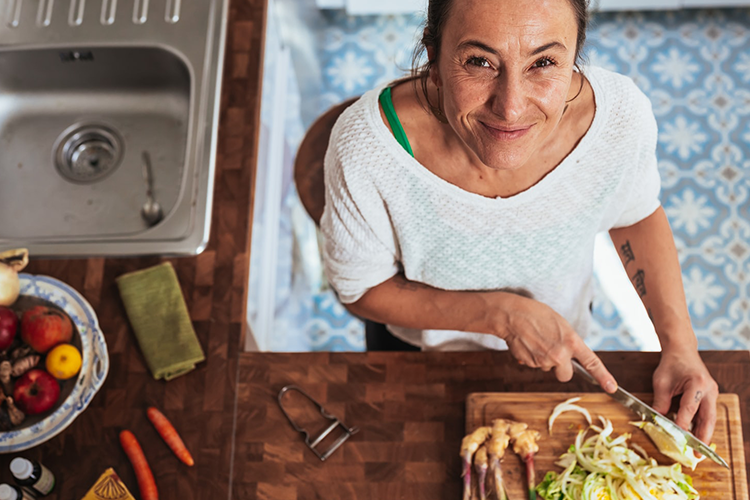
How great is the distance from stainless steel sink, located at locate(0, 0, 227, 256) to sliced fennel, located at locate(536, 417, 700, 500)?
0.91 meters

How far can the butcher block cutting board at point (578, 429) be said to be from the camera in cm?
96

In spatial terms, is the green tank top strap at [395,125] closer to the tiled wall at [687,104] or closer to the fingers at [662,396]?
the fingers at [662,396]

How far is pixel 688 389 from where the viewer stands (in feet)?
3.29

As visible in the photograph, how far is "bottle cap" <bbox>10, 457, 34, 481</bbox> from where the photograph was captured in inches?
39.1

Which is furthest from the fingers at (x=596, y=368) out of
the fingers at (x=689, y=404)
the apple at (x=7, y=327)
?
the apple at (x=7, y=327)

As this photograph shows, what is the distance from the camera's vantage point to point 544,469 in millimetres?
988

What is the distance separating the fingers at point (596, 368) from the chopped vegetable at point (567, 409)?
0.15ft

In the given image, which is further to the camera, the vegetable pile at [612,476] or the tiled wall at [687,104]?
the tiled wall at [687,104]

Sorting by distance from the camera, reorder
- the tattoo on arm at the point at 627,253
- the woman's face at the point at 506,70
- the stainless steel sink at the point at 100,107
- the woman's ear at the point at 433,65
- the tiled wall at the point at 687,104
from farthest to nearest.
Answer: the tiled wall at the point at 687,104
the stainless steel sink at the point at 100,107
the tattoo on arm at the point at 627,253
the woman's ear at the point at 433,65
the woman's face at the point at 506,70

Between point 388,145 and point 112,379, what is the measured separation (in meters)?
0.65

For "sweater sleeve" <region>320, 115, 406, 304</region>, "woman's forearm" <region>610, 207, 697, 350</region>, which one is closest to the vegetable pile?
"woman's forearm" <region>610, 207, 697, 350</region>

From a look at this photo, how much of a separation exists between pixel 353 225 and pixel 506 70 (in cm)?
36

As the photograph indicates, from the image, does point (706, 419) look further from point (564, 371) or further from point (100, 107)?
point (100, 107)

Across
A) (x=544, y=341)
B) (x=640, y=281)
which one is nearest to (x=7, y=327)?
(x=544, y=341)
